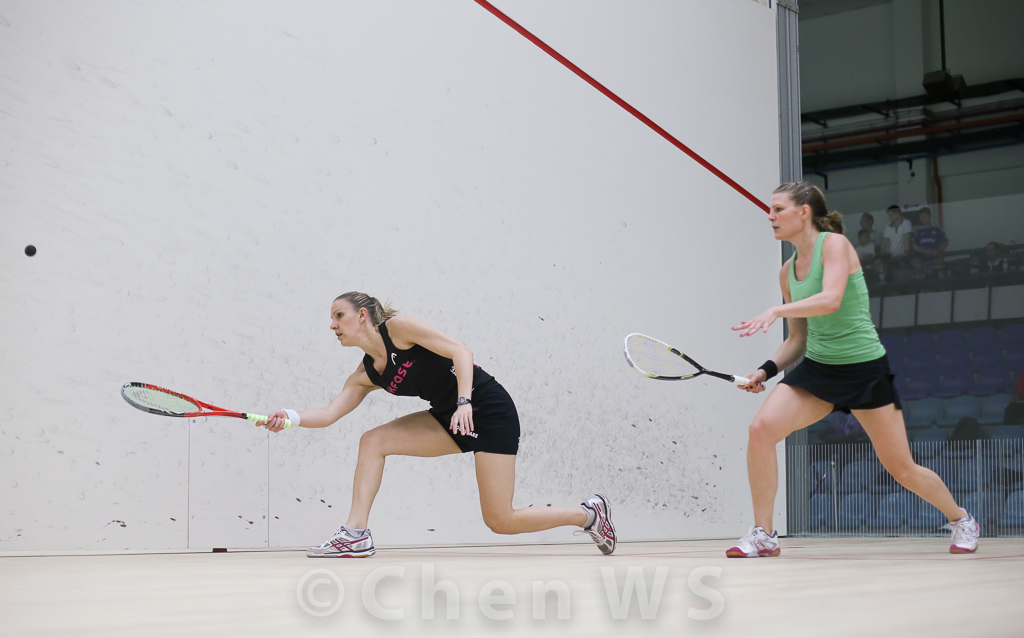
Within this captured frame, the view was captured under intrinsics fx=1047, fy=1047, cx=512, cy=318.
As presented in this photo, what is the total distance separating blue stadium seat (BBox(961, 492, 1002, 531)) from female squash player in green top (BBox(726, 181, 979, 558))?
175 centimetres

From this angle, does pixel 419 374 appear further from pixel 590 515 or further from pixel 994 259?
pixel 994 259

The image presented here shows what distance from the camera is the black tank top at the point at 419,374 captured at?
2.55 meters

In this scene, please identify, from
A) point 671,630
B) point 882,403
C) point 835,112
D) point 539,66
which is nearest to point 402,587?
point 671,630

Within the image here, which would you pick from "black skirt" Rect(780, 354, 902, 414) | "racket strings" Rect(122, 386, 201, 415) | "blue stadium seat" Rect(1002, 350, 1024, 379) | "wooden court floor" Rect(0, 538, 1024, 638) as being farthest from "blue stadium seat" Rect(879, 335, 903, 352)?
"racket strings" Rect(122, 386, 201, 415)

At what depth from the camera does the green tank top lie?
244 centimetres

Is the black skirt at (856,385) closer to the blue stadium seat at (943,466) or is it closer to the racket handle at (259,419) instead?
the racket handle at (259,419)

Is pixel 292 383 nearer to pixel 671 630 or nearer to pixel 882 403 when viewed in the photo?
pixel 882 403

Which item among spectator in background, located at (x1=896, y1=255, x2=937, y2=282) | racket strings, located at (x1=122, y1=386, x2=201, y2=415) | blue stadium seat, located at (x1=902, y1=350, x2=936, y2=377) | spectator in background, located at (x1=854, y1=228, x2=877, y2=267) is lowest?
racket strings, located at (x1=122, y1=386, x2=201, y2=415)

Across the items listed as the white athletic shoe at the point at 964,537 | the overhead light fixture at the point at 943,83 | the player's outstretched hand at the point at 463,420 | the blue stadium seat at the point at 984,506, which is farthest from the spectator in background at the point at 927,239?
the player's outstretched hand at the point at 463,420

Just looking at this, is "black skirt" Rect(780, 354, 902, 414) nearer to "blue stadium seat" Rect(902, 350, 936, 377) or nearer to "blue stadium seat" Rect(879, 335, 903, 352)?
"blue stadium seat" Rect(902, 350, 936, 377)

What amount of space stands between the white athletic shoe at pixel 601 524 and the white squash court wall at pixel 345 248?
105 centimetres

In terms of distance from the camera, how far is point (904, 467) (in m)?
2.47

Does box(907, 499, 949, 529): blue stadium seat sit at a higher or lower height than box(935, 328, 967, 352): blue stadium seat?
lower

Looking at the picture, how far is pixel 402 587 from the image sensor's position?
1452mm
